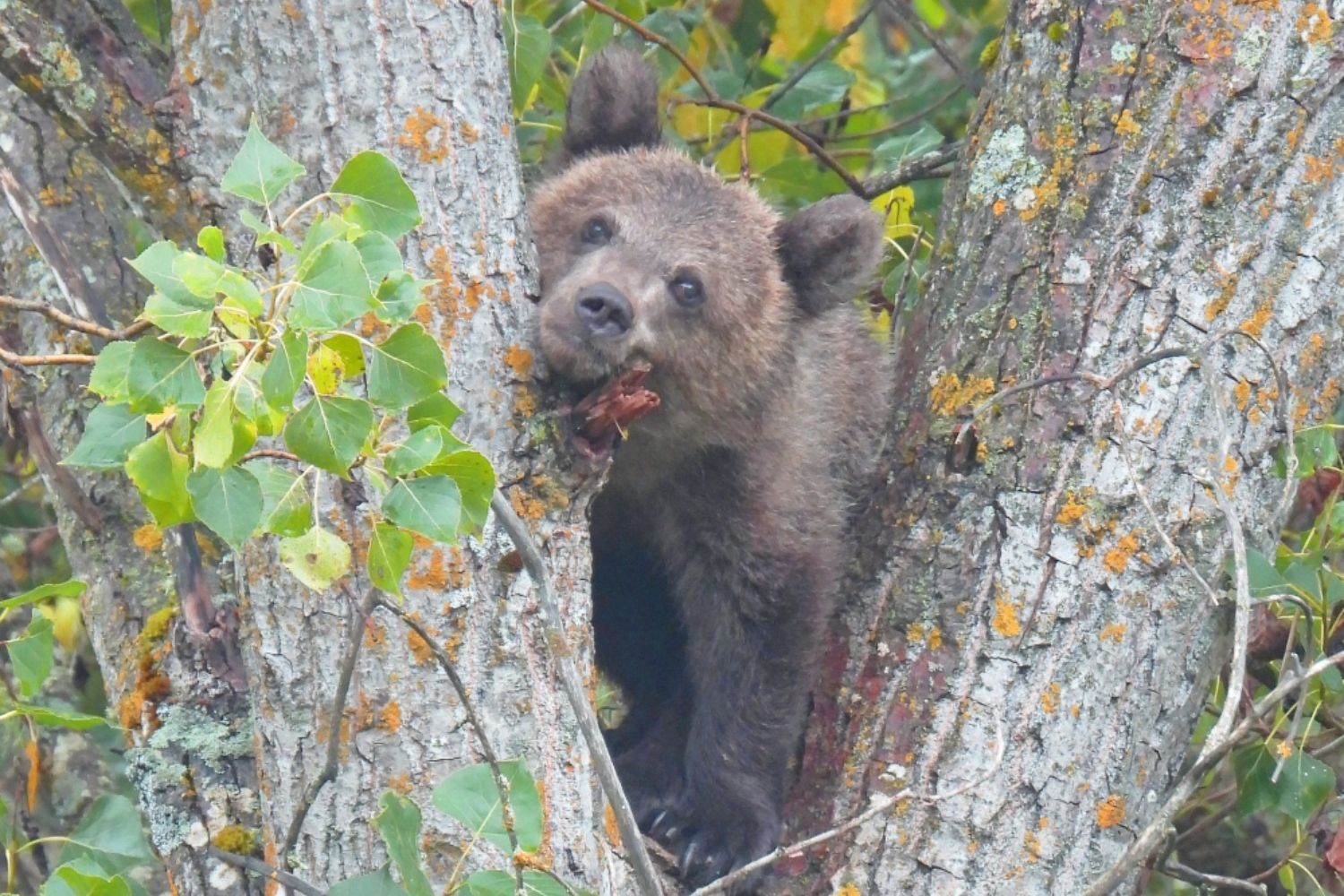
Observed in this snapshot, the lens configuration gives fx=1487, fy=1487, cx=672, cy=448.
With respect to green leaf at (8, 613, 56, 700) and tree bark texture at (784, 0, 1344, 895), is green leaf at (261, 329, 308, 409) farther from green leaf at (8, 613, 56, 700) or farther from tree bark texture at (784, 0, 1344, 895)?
tree bark texture at (784, 0, 1344, 895)

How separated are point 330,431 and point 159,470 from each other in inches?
10.6

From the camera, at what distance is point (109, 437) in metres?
2.39

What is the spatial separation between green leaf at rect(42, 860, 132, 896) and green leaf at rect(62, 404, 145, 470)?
741 millimetres

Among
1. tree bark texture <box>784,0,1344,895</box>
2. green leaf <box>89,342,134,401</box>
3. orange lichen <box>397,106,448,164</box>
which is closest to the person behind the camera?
green leaf <box>89,342,134,401</box>

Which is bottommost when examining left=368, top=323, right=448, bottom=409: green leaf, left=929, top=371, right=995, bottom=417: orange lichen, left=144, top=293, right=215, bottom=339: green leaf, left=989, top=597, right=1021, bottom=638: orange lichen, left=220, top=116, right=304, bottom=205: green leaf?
left=989, top=597, right=1021, bottom=638: orange lichen

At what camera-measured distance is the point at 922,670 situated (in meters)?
3.91

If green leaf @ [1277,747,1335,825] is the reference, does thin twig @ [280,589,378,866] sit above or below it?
above

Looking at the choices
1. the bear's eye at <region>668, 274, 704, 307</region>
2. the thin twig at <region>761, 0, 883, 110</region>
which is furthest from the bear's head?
the thin twig at <region>761, 0, 883, 110</region>

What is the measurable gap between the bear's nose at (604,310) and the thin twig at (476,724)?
4.36 ft

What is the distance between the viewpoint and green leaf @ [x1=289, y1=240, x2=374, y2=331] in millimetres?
2250

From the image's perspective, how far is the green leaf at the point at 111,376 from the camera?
2299 mm

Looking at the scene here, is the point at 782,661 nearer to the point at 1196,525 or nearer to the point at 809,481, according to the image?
the point at 809,481

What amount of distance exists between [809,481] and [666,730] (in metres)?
1.06

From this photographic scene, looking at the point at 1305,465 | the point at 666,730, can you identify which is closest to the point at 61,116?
the point at 666,730
